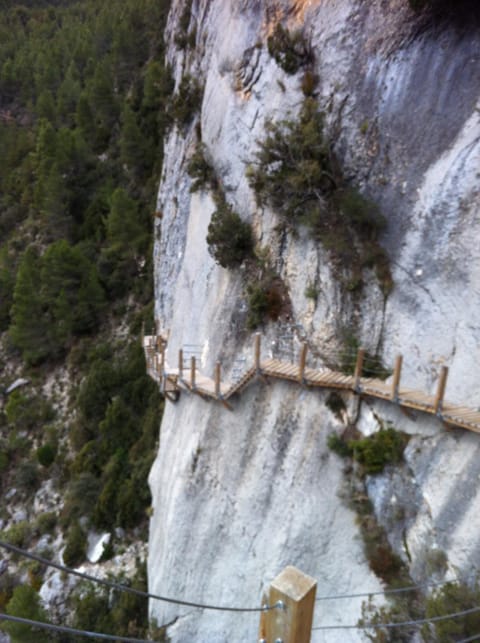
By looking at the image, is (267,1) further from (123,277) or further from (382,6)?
(123,277)

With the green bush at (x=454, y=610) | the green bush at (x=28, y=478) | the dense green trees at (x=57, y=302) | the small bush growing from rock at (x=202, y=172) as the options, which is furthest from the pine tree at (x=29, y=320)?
the green bush at (x=454, y=610)

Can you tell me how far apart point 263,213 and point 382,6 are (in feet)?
19.6

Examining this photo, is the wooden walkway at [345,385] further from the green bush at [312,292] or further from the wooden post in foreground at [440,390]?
the green bush at [312,292]

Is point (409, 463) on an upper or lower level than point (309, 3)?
lower

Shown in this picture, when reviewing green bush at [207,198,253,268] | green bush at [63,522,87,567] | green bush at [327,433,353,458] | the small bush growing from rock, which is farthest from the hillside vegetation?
green bush at [327,433,353,458]

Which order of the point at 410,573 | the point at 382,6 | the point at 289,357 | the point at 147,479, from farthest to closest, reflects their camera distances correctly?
the point at 147,479, the point at 289,357, the point at 382,6, the point at 410,573

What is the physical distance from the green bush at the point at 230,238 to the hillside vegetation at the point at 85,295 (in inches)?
469

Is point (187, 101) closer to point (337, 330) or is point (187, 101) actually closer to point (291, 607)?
point (337, 330)

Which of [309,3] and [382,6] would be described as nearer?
[382,6]

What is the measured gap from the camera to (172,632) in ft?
45.7

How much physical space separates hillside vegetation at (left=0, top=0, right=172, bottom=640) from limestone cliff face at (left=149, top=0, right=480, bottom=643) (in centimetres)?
781

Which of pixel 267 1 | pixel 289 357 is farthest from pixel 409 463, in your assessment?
pixel 267 1

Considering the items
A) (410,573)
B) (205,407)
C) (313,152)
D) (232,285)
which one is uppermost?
(313,152)

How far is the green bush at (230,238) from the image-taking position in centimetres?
1384
